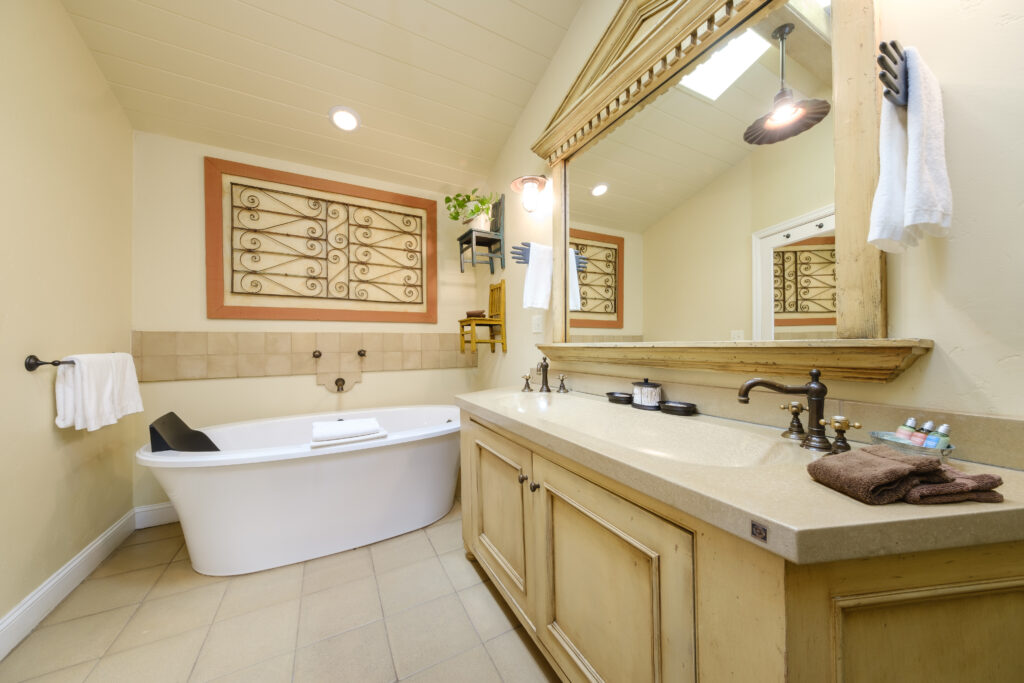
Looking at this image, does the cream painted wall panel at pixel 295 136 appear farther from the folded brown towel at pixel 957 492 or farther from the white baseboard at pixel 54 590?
the folded brown towel at pixel 957 492

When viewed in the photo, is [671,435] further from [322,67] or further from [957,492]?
[322,67]

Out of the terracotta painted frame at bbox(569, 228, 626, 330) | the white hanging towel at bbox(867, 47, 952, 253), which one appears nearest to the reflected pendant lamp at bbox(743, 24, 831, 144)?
the white hanging towel at bbox(867, 47, 952, 253)

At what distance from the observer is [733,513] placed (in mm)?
466

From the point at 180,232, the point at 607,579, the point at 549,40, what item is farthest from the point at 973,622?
the point at 180,232

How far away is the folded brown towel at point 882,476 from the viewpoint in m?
0.46

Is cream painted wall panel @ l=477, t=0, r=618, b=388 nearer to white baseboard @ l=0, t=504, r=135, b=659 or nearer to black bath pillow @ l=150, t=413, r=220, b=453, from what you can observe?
black bath pillow @ l=150, t=413, r=220, b=453

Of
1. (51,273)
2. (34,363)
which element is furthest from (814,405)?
(51,273)

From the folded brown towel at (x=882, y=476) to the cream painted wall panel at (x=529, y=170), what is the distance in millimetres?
1350

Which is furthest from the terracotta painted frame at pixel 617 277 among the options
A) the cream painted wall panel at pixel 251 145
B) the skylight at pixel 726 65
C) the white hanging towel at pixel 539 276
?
the cream painted wall panel at pixel 251 145

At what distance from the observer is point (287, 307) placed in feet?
7.17

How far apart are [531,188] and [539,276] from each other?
0.52m

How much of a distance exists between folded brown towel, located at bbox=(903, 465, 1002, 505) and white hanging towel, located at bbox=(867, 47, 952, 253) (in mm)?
449

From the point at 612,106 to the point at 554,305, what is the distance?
2.89 ft

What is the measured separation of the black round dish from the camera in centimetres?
108
